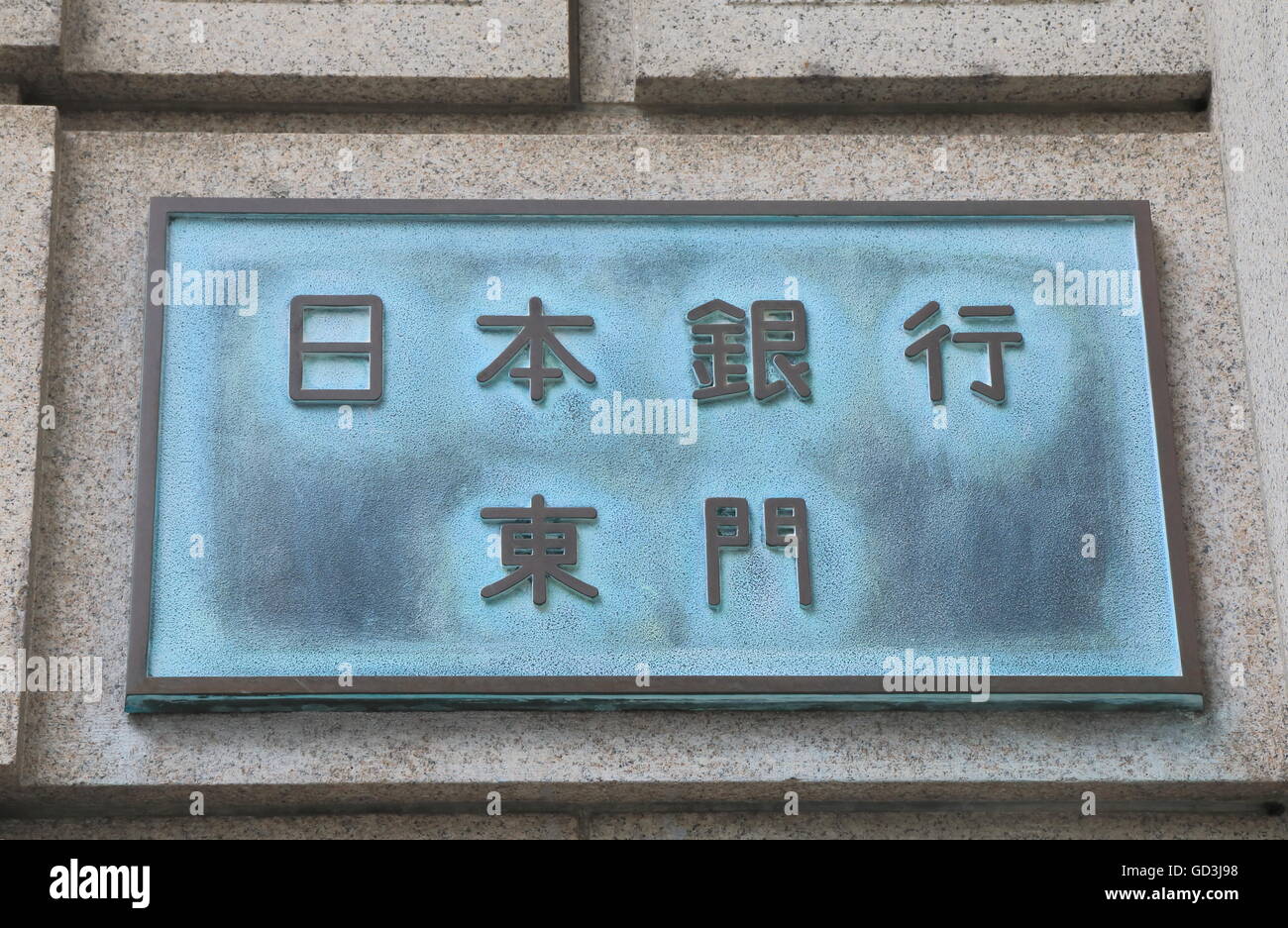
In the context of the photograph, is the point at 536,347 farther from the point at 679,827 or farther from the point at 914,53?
the point at 914,53

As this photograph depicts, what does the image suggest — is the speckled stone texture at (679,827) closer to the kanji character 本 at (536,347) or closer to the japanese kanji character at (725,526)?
the japanese kanji character at (725,526)

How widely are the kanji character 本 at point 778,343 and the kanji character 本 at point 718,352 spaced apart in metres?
0.03

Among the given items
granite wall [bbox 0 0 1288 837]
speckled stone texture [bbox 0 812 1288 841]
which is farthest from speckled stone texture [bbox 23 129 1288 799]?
speckled stone texture [bbox 0 812 1288 841]

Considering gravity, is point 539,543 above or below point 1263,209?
below

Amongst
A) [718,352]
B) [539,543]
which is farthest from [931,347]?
[539,543]

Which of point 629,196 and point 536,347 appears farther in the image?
point 629,196

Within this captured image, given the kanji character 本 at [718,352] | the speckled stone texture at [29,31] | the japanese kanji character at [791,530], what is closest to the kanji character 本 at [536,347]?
the kanji character 本 at [718,352]

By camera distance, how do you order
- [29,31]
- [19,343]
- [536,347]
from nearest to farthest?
[19,343], [536,347], [29,31]

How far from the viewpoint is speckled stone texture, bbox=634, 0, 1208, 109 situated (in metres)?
4.50

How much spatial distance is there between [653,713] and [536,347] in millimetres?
965

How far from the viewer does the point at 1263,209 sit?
419cm
